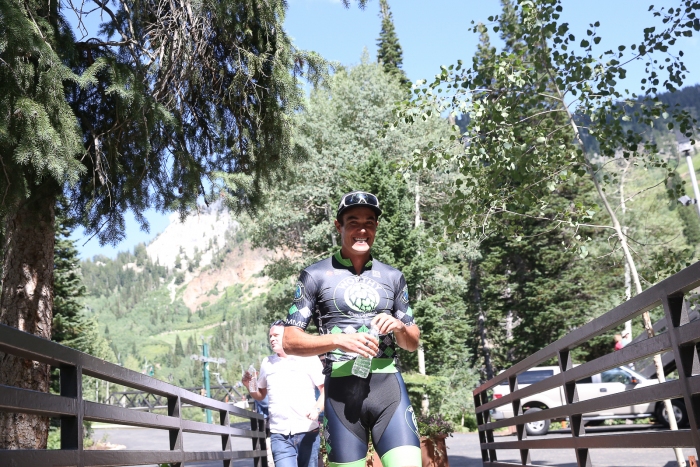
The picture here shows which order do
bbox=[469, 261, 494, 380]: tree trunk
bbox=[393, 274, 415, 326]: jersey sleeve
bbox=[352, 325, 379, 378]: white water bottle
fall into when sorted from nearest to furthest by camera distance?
bbox=[352, 325, 379, 378]: white water bottle → bbox=[393, 274, 415, 326]: jersey sleeve → bbox=[469, 261, 494, 380]: tree trunk

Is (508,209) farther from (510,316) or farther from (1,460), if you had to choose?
(510,316)

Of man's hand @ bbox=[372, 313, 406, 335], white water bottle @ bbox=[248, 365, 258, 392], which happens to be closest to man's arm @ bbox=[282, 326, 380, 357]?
man's hand @ bbox=[372, 313, 406, 335]

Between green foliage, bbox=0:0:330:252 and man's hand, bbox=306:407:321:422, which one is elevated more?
green foliage, bbox=0:0:330:252

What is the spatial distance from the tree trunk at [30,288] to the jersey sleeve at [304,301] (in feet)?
13.8

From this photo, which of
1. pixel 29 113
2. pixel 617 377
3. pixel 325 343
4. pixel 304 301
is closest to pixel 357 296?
pixel 304 301

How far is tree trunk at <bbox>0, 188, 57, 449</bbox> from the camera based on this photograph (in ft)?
24.7

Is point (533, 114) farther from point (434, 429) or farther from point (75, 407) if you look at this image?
point (75, 407)

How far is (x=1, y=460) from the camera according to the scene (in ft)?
8.43

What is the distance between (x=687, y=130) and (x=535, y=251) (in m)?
34.0

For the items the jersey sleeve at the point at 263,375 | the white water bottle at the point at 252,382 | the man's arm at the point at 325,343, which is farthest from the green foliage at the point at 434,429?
the man's arm at the point at 325,343

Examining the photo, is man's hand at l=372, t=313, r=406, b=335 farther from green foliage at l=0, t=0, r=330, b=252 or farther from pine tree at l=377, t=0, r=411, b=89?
pine tree at l=377, t=0, r=411, b=89

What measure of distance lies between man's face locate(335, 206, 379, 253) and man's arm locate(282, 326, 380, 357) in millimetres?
607

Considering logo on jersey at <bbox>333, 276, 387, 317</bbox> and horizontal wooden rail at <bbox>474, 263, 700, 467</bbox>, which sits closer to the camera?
horizontal wooden rail at <bbox>474, 263, 700, 467</bbox>

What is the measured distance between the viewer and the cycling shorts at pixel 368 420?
414 cm
